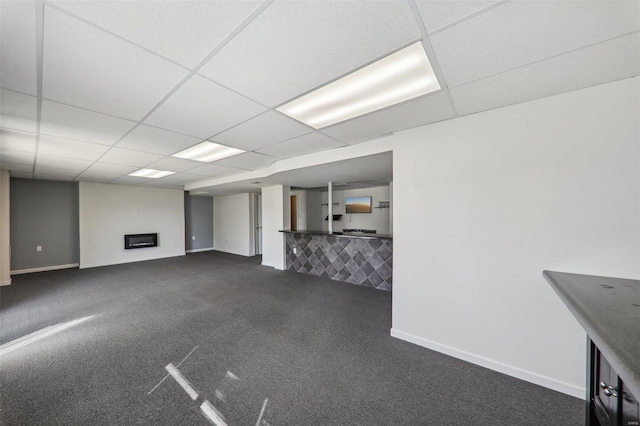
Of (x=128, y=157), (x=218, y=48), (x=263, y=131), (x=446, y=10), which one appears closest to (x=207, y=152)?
Answer: (x=128, y=157)

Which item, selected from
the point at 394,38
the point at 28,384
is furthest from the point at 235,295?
the point at 394,38

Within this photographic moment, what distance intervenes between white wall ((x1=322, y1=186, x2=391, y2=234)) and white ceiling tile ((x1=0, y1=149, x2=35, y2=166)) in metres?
6.60

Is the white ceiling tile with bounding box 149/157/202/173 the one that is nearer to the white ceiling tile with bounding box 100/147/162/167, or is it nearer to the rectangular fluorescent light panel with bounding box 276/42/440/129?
the white ceiling tile with bounding box 100/147/162/167

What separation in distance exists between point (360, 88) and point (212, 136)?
1.80m

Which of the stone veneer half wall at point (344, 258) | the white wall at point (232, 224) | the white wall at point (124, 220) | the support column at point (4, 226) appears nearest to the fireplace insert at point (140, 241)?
the white wall at point (124, 220)

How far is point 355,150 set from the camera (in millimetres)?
2982

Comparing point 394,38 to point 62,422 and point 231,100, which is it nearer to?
point 231,100

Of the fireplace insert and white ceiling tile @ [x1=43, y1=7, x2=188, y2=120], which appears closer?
white ceiling tile @ [x1=43, y1=7, x2=188, y2=120]

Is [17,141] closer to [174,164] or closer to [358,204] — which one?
[174,164]

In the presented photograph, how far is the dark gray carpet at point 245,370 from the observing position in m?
1.53

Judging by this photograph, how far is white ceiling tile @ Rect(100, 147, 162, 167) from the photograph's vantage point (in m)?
3.19

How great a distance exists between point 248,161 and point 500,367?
4.06 metres

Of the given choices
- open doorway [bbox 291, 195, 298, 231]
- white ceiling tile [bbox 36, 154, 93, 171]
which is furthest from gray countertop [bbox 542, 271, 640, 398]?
open doorway [bbox 291, 195, 298, 231]

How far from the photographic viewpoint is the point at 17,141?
2672 mm
